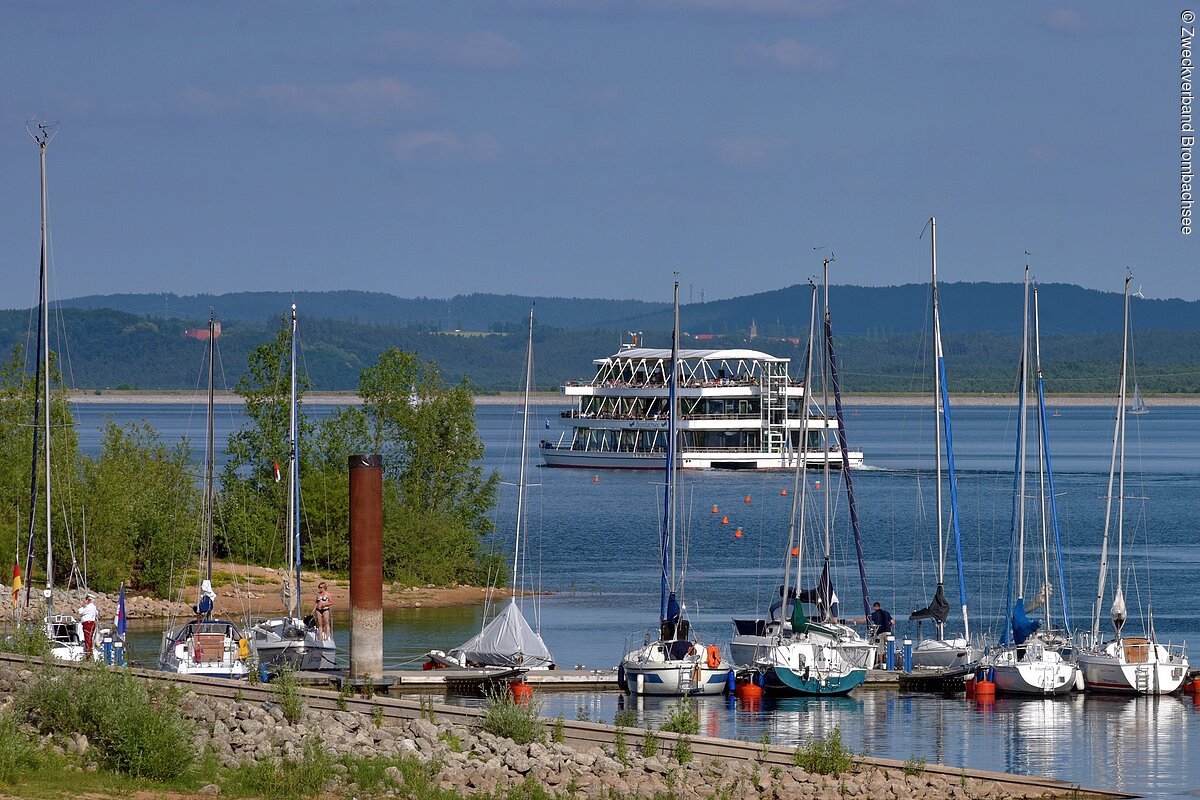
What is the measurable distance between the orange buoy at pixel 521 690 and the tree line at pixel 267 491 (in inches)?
517

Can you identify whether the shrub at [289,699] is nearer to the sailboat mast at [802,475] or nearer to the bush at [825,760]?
the bush at [825,760]

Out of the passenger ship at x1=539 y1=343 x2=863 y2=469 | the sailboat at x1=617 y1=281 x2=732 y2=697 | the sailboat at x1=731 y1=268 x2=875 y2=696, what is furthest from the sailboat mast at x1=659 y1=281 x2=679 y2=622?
the passenger ship at x1=539 y1=343 x2=863 y2=469

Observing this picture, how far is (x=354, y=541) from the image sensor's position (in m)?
29.8

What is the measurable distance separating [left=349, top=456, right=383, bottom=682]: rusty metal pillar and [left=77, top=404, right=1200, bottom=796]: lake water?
405 centimetres

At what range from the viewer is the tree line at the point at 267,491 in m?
49.5

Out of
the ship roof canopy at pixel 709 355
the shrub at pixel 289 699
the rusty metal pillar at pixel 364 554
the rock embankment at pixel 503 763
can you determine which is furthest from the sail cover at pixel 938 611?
the ship roof canopy at pixel 709 355

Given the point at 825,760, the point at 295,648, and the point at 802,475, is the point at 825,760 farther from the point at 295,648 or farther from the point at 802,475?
the point at 802,475

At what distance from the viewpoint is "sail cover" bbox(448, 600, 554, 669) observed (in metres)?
36.1

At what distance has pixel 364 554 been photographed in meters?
29.8

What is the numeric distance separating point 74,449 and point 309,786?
33.5 m

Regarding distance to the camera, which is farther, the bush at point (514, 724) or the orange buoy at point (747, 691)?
the orange buoy at point (747, 691)

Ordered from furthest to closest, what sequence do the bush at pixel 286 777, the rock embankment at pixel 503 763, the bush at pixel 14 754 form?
1. the rock embankment at pixel 503 763
2. the bush at pixel 286 777
3. the bush at pixel 14 754

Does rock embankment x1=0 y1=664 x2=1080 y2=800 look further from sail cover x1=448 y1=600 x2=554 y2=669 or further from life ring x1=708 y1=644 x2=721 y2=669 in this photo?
life ring x1=708 y1=644 x2=721 y2=669

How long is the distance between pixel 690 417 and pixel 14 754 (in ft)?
345
